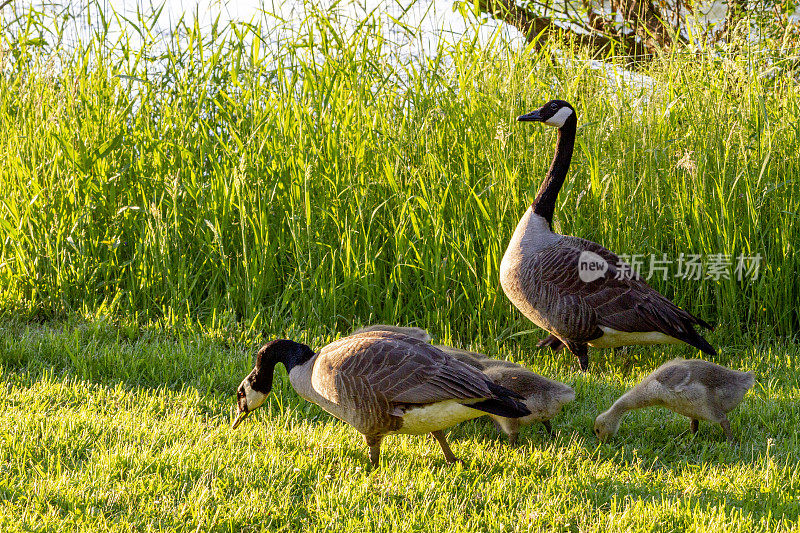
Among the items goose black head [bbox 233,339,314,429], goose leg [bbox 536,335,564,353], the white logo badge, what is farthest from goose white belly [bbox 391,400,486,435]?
goose leg [bbox 536,335,564,353]

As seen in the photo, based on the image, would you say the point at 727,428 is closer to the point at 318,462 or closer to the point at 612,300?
the point at 612,300

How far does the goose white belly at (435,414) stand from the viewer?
3645mm

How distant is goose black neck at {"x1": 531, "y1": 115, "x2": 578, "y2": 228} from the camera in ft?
17.1

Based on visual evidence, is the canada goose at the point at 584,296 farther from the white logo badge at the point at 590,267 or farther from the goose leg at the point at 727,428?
the goose leg at the point at 727,428

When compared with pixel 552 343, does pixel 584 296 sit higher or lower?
higher

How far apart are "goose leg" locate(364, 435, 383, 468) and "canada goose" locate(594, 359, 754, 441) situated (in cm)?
127

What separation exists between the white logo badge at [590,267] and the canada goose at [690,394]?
2.79 feet

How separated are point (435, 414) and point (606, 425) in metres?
1.16

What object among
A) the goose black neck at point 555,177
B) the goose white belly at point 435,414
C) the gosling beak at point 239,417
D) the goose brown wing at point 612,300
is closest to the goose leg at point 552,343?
the goose brown wing at point 612,300

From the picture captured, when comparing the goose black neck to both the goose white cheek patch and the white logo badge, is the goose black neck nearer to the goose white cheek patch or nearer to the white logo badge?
the goose white cheek patch

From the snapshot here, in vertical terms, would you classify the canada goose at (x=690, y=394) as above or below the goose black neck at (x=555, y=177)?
A: below

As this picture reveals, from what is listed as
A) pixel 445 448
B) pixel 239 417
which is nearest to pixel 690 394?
pixel 445 448

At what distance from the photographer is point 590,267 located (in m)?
4.94

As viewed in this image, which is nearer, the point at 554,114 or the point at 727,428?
the point at 727,428
